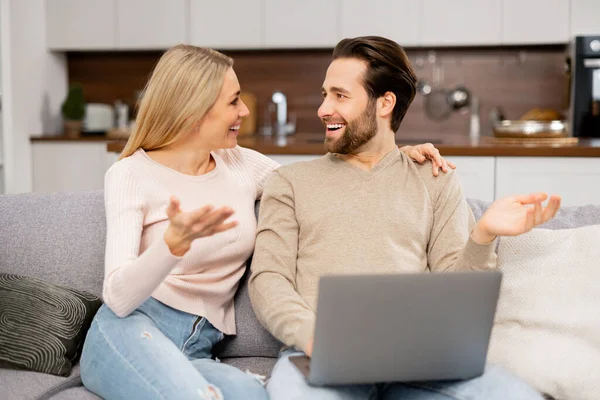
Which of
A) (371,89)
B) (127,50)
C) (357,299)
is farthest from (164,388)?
(127,50)

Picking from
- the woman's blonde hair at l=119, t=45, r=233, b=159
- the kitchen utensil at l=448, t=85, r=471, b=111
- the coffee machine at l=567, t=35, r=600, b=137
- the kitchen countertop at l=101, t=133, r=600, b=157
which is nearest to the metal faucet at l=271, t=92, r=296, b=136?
the kitchen utensil at l=448, t=85, r=471, b=111

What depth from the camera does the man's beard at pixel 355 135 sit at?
1.99m

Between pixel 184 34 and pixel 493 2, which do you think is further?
pixel 184 34

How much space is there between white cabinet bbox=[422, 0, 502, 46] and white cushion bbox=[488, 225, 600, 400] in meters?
2.68

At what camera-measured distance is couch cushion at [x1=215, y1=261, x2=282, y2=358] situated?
2.01 m

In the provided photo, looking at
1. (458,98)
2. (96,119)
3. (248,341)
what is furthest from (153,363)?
(96,119)

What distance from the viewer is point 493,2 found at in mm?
4336

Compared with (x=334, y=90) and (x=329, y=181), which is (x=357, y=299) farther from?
(x=334, y=90)

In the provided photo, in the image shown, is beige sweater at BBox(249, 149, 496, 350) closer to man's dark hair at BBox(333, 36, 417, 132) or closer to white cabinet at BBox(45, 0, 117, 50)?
man's dark hair at BBox(333, 36, 417, 132)

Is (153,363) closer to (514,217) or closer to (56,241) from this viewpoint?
(56,241)

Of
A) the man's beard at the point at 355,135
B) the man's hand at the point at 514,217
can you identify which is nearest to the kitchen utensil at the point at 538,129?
the man's beard at the point at 355,135

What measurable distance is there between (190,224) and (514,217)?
0.68 m

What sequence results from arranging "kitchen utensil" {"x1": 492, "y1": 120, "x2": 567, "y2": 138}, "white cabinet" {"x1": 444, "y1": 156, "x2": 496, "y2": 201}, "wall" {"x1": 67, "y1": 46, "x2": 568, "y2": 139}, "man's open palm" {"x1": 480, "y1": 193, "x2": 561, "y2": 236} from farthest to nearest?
"wall" {"x1": 67, "y1": 46, "x2": 568, "y2": 139} → "kitchen utensil" {"x1": 492, "y1": 120, "x2": 567, "y2": 138} → "white cabinet" {"x1": 444, "y1": 156, "x2": 496, "y2": 201} → "man's open palm" {"x1": 480, "y1": 193, "x2": 561, "y2": 236}

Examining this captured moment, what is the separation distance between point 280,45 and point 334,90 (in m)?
2.69
